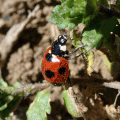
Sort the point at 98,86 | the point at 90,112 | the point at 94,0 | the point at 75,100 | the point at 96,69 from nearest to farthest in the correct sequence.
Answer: the point at 94,0
the point at 75,100
the point at 98,86
the point at 90,112
the point at 96,69

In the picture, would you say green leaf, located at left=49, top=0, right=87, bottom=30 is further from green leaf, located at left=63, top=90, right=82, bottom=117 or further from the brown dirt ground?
the brown dirt ground

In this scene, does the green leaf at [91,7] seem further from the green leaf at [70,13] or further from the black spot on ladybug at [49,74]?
the black spot on ladybug at [49,74]

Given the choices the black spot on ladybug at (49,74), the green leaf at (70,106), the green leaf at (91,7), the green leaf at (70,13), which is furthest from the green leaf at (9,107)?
the green leaf at (91,7)

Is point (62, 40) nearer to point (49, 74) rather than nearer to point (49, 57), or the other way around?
point (49, 57)

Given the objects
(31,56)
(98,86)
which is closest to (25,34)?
(31,56)

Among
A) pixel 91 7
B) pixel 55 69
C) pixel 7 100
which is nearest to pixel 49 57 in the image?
pixel 55 69

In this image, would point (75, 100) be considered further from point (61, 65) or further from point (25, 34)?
point (25, 34)
